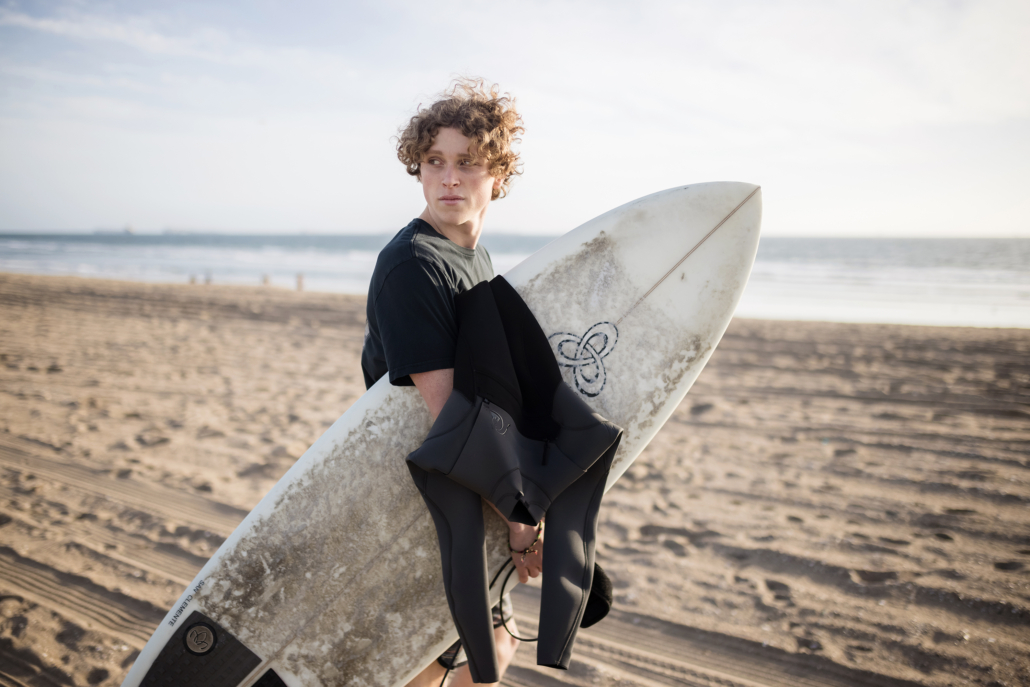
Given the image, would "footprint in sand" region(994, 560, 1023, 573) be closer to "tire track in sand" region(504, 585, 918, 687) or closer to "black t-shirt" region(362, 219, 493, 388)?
"tire track in sand" region(504, 585, 918, 687)

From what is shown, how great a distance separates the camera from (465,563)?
1180mm

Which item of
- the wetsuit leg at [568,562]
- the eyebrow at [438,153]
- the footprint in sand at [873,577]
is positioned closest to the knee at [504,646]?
the wetsuit leg at [568,562]

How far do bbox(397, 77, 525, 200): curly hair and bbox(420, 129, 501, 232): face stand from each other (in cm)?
2

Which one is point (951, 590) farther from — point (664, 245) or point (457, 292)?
point (457, 292)

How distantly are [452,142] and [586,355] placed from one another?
2.54 ft

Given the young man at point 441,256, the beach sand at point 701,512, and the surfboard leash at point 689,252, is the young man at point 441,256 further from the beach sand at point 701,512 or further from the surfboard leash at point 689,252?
the beach sand at point 701,512

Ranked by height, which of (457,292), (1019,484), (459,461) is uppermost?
(457,292)

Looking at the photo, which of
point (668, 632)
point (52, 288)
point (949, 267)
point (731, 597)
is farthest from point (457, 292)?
point (949, 267)

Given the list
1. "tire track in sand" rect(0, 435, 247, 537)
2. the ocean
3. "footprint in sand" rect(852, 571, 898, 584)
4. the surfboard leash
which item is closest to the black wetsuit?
the surfboard leash

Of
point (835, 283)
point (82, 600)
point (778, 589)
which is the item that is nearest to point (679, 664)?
point (778, 589)

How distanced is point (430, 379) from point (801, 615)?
200cm

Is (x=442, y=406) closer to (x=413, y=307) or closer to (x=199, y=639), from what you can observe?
(x=413, y=307)

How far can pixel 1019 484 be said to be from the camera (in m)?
3.16

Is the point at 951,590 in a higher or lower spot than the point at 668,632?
higher
